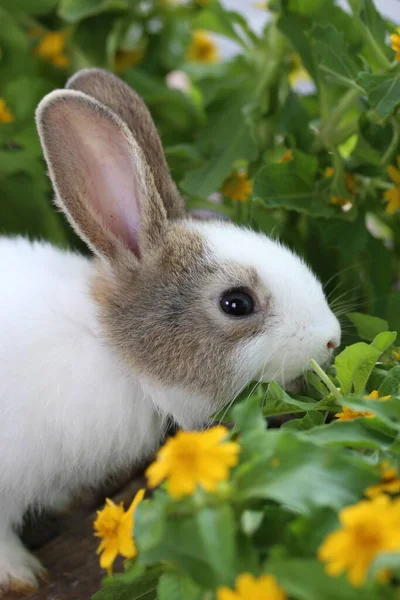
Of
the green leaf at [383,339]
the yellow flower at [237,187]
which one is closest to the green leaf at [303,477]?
the green leaf at [383,339]

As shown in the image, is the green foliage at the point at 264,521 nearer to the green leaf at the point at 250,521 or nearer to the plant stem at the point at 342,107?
the green leaf at the point at 250,521

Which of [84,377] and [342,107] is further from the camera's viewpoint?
[342,107]

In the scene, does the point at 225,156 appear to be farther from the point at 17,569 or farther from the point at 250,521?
the point at 250,521

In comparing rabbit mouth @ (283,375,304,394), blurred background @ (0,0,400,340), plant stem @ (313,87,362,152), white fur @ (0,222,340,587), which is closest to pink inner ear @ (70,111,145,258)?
white fur @ (0,222,340,587)

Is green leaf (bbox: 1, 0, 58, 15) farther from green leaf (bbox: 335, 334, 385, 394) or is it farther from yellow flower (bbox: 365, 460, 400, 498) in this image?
yellow flower (bbox: 365, 460, 400, 498)

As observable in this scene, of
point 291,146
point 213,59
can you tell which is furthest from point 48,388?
point 213,59

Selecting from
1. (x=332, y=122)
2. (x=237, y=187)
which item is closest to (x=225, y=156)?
(x=237, y=187)

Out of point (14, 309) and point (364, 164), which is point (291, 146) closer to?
point (364, 164)
